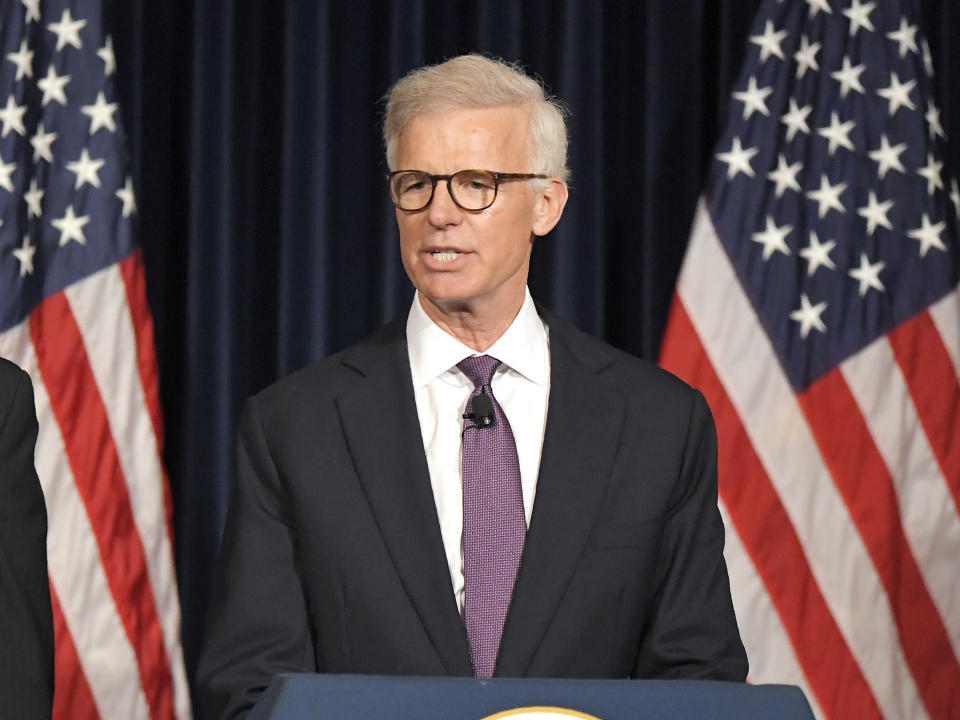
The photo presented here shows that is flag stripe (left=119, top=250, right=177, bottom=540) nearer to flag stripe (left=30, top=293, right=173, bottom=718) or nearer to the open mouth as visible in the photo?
flag stripe (left=30, top=293, right=173, bottom=718)

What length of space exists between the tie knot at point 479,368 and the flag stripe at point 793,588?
1.11 m

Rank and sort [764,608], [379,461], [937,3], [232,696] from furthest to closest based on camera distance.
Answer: [937,3], [764,608], [379,461], [232,696]

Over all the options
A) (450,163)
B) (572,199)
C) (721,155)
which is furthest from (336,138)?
(450,163)

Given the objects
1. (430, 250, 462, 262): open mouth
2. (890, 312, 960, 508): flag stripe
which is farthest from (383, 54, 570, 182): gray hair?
(890, 312, 960, 508): flag stripe

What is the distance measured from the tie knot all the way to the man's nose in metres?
0.21

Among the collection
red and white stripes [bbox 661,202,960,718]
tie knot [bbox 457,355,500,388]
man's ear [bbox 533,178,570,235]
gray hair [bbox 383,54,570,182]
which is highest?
gray hair [bbox 383,54,570,182]

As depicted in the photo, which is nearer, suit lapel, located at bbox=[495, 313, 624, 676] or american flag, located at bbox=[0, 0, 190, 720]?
suit lapel, located at bbox=[495, 313, 624, 676]

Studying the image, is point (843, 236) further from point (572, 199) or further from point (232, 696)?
point (232, 696)

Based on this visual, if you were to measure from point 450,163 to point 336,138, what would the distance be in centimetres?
147

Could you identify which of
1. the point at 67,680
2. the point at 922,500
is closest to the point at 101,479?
the point at 67,680

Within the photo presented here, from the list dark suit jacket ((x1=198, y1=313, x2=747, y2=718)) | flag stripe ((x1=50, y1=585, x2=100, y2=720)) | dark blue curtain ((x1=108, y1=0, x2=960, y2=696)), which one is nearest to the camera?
dark suit jacket ((x1=198, y1=313, x2=747, y2=718))

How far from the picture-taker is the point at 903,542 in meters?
2.97

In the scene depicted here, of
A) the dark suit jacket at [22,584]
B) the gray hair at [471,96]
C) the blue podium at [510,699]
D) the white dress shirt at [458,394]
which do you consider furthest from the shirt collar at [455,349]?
the blue podium at [510,699]

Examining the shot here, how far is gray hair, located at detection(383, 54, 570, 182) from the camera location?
195cm
